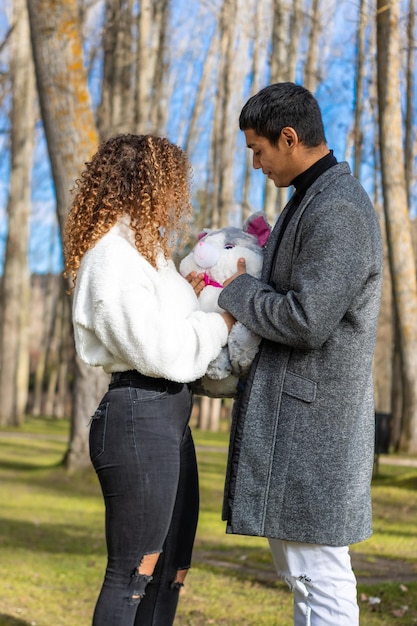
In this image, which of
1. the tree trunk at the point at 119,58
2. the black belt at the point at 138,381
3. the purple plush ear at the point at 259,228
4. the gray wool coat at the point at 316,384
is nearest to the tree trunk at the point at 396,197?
the tree trunk at the point at 119,58

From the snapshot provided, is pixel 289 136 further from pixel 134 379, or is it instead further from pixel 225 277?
pixel 134 379

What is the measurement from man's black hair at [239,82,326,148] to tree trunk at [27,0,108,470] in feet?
19.4

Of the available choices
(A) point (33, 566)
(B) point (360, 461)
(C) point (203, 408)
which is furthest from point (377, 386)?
(B) point (360, 461)

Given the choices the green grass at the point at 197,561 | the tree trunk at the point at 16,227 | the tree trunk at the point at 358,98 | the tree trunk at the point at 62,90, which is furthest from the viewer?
the tree trunk at the point at 16,227

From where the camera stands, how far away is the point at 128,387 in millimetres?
2852

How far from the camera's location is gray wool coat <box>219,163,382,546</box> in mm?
2635

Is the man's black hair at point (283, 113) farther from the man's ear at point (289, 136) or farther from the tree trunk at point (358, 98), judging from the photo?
the tree trunk at point (358, 98)

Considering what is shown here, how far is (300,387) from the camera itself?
8.89ft

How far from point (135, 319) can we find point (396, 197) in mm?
9439

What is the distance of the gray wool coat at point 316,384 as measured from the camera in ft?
8.64

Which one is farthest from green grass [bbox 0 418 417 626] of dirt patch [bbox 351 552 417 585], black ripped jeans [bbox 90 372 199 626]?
black ripped jeans [bbox 90 372 199 626]

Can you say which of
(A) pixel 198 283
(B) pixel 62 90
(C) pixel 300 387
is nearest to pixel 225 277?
(A) pixel 198 283

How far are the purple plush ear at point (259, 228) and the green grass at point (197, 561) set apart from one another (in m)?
2.28

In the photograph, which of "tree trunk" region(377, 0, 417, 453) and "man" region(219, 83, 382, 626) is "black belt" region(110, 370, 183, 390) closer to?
"man" region(219, 83, 382, 626)
